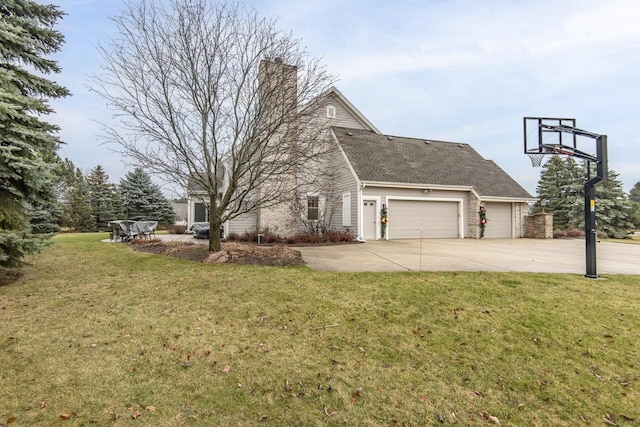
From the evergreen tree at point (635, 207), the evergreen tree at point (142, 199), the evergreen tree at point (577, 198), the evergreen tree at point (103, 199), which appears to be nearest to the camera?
the evergreen tree at point (577, 198)

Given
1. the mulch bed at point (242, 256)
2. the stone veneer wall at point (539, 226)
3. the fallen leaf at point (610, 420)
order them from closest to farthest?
the fallen leaf at point (610, 420) → the mulch bed at point (242, 256) → the stone veneer wall at point (539, 226)

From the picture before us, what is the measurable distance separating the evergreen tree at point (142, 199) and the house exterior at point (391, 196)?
15716 millimetres

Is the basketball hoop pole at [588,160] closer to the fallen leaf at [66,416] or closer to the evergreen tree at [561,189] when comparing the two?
the fallen leaf at [66,416]

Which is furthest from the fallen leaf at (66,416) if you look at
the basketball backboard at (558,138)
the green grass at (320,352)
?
the basketball backboard at (558,138)

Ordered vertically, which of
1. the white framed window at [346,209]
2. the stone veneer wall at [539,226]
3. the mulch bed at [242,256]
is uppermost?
the white framed window at [346,209]

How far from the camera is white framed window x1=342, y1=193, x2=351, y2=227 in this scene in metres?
14.9

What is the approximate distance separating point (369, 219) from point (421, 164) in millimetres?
5221

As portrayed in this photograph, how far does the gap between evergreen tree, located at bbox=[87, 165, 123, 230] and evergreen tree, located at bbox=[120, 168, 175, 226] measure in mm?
1020

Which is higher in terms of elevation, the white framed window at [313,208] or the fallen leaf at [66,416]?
the white framed window at [313,208]

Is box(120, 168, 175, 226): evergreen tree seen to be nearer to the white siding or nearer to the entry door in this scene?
the white siding

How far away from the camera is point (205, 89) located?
319 inches

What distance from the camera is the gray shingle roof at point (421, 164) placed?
50.9 ft

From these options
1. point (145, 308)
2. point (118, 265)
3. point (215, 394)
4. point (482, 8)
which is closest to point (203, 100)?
point (118, 265)

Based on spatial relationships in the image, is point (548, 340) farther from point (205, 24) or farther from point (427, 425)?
point (205, 24)
